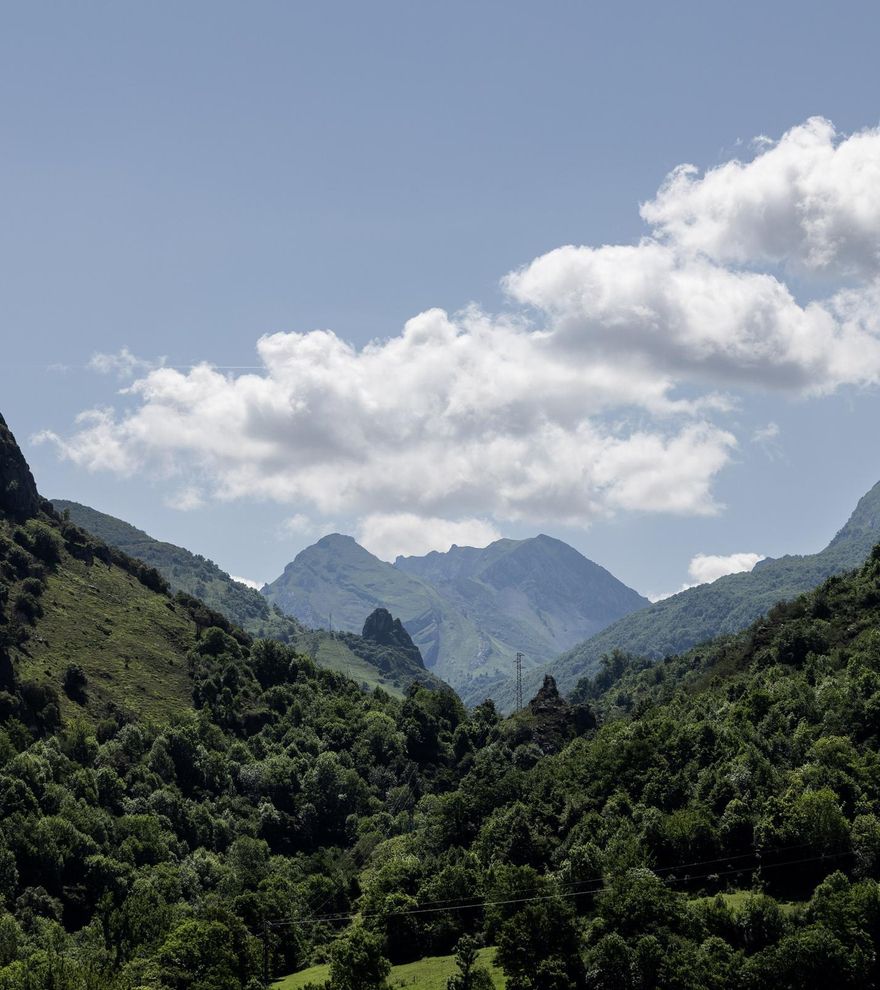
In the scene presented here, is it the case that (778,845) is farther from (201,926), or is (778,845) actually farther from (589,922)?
(201,926)

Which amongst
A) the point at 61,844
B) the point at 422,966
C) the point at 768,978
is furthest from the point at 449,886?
the point at 61,844

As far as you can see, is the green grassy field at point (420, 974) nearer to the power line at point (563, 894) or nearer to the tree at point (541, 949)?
the tree at point (541, 949)

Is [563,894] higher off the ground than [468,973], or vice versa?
[563,894]

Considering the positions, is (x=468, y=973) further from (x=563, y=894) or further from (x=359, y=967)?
(x=563, y=894)

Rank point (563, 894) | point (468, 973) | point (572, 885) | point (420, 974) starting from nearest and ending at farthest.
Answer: point (468, 973) → point (420, 974) → point (563, 894) → point (572, 885)

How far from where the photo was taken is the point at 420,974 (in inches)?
5433

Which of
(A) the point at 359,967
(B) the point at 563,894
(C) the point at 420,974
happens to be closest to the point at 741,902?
(B) the point at 563,894

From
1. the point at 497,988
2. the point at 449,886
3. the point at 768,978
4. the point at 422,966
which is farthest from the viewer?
the point at 449,886

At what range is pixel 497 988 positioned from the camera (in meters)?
125

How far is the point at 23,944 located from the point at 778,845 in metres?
101

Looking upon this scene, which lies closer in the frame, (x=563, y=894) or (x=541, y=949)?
(x=541, y=949)

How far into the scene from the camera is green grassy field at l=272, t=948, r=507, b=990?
130125 millimetres

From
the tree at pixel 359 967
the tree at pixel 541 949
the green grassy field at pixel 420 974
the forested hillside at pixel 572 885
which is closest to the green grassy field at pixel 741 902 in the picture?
the forested hillside at pixel 572 885

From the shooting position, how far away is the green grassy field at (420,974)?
130 meters
